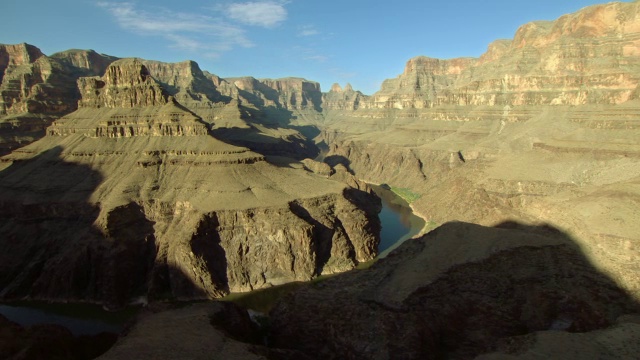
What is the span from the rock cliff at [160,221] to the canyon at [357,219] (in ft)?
0.91

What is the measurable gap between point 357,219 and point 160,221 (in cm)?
3026

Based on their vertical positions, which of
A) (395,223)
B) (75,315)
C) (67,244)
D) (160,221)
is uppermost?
→ (160,221)

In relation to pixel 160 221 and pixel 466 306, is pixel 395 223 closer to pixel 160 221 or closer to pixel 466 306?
pixel 160 221

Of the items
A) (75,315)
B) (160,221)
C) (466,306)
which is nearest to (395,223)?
(160,221)

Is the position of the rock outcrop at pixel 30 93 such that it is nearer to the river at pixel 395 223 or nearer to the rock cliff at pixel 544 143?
the river at pixel 395 223

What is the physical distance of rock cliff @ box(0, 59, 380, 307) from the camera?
52.0 metres

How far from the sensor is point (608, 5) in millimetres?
99312

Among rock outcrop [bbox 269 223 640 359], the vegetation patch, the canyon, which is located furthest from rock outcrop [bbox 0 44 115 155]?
rock outcrop [bbox 269 223 640 359]

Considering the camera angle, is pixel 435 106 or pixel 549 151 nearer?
pixel 549 151

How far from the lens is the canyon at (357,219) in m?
31.0

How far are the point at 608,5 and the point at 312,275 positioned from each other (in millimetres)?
103636

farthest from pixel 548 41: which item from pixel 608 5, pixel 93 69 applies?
pixel 93 69

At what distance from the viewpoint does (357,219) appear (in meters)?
62.8

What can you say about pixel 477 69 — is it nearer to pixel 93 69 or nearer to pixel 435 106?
pixel 435 106
